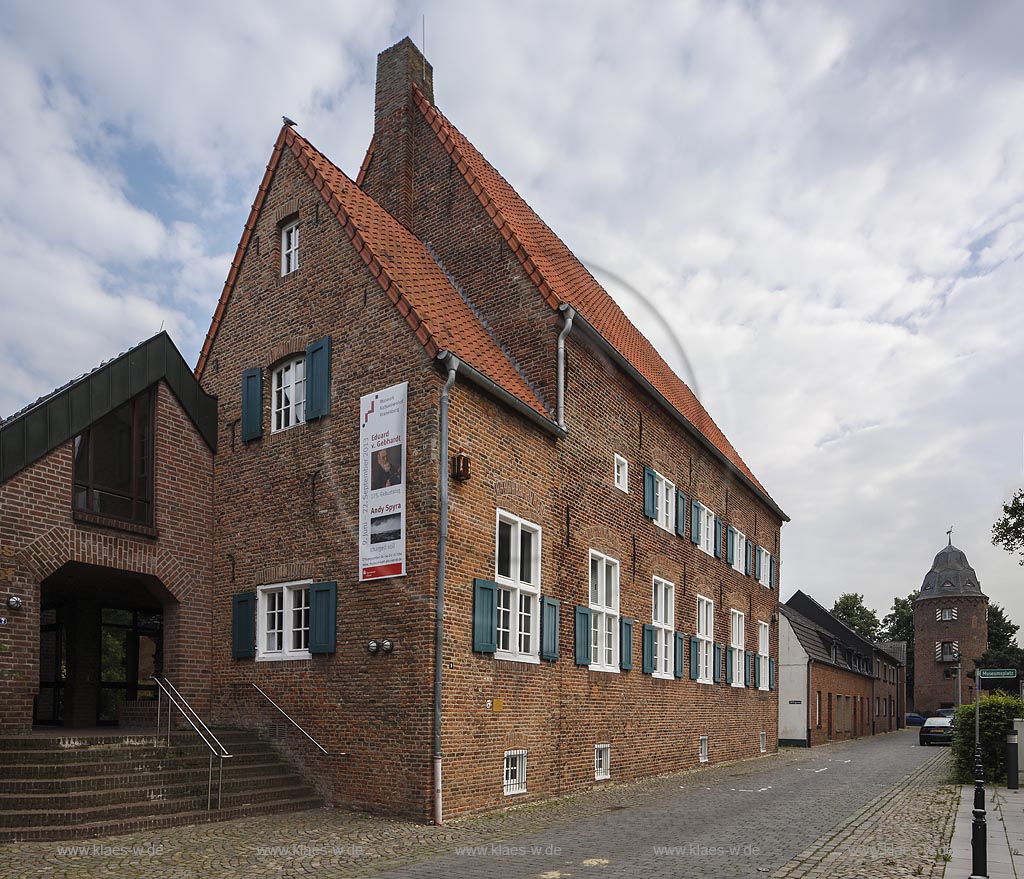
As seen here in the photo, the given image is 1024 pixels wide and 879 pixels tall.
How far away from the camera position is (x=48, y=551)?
560 inches

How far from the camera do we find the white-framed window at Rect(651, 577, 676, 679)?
21.3 meters

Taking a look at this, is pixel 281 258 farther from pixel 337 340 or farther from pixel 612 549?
pixel 612 549

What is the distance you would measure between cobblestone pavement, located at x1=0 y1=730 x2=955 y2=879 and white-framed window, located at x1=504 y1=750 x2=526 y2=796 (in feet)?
1.18

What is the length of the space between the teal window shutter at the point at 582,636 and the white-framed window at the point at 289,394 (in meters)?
5.86

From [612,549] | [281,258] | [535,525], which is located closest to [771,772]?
[612,549]

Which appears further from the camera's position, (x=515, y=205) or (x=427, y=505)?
(x=515, y=205)

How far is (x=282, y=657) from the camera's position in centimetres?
1545

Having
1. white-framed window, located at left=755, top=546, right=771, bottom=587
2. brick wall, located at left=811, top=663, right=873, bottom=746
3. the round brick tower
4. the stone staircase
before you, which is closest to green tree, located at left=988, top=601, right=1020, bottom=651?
the round brick tower

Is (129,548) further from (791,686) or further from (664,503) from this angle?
(791,686)

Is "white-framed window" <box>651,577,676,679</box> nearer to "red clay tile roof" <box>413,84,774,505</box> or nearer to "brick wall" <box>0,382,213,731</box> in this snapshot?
"red clay tile roof" <box>413,84,774,505</box>

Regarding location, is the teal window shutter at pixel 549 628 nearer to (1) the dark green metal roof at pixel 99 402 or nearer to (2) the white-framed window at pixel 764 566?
Answer: (1) the dark green metal roof at pixel 99 402

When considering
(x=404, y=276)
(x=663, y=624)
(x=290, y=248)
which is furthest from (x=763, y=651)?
(x=290, y=248)

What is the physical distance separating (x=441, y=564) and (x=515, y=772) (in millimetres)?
3905

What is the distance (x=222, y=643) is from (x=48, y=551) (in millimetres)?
3517
